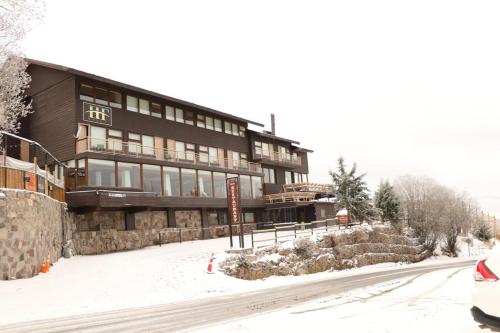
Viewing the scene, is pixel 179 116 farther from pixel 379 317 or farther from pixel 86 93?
pixel 379 317

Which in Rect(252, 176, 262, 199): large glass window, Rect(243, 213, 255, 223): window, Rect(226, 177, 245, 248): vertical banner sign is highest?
Rect(252, 176, 262, 199): large glass window

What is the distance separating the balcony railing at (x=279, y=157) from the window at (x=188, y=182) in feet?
37.2

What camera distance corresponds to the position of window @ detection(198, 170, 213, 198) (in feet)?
120

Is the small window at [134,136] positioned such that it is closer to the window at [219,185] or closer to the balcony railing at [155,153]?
the balcony railing at [155,153]

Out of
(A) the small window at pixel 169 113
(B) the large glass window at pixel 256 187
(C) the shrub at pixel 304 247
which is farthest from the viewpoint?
(B) the large glass window at pixel 256 187

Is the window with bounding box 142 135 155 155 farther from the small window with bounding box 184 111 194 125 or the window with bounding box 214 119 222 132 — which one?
the window with bounding box 214 119 222 132

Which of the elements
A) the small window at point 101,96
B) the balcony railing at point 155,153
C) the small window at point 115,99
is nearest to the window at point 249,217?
the balcony railing at point 155,153

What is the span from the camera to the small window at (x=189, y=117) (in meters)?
38.1

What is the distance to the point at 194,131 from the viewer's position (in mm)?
38562

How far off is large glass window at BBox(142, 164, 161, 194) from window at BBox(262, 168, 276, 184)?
17.1 m

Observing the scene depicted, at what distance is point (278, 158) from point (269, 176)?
2.49m

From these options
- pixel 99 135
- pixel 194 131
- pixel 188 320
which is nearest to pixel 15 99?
pixel 99 135

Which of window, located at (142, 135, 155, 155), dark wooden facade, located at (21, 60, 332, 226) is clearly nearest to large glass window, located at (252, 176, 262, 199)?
dark wooden facade, located at (21, 60, 332, 226)

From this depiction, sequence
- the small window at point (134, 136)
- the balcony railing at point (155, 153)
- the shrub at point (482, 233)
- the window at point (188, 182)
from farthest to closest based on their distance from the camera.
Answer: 1. the shrub at point (482, 233)
2. the window at point (188, 182)
3. the small window at point (134, 136)
4. the balcony railing at point (155, 153)
